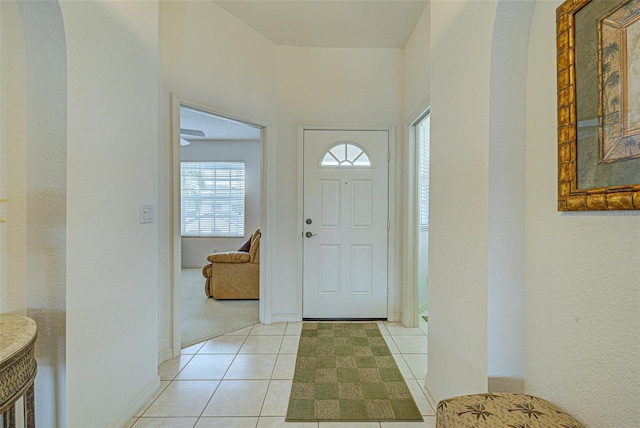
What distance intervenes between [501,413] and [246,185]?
5554mm

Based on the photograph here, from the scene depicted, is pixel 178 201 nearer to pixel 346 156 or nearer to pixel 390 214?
pixel 346 156

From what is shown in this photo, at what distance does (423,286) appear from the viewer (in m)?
3.33

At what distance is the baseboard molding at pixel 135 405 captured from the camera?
4.97 feet

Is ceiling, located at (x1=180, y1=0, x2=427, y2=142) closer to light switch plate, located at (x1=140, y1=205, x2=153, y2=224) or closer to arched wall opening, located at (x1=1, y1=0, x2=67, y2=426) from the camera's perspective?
light switch plate, located at (x1=140, y1=205, x2=153, y2=224)

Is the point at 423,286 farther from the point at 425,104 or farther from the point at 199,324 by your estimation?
the point at 199,324

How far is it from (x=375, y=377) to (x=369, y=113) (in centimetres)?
242

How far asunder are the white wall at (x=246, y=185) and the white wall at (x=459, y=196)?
456 centimetres

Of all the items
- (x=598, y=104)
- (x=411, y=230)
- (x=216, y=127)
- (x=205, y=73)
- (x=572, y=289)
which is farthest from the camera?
(x=216, y=127)

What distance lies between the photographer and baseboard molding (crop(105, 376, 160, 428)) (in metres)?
1.52

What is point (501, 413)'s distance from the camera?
36.0 inches

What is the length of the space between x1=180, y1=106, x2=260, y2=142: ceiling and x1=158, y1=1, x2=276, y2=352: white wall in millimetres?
1432

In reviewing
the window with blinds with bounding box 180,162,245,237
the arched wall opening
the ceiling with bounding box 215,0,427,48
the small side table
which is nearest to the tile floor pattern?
the arched wall opening

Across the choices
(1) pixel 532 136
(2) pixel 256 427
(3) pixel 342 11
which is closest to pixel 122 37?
(3) pixel 342 11

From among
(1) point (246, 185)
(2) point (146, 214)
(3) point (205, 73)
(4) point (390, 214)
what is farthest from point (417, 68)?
(1) point (246, 185)
